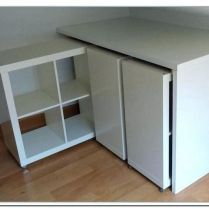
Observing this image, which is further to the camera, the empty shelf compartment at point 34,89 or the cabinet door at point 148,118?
the empty shelf compartment at point 34,89

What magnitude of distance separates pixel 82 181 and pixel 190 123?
65 cm

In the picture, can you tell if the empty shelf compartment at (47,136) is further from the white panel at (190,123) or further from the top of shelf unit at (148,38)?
the white panel at (190,123)

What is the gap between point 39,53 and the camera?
5.60 ft

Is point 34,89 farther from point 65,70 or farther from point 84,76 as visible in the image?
point 84,76

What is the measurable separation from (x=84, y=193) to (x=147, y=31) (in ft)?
3.06

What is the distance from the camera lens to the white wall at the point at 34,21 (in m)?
1.87

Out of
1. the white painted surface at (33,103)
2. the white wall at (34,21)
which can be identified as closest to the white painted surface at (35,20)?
the white wall at (34,21)

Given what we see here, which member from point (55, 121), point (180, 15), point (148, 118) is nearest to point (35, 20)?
point (55, 121)

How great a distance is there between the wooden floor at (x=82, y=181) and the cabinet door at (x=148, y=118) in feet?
0.29

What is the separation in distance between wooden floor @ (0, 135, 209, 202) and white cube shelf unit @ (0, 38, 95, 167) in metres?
0.07

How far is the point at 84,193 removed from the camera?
158 centimetres

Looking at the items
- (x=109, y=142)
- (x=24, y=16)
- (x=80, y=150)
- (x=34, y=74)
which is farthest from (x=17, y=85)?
(x=109, y=142)

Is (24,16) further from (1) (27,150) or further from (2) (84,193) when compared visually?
(2) (84,193)

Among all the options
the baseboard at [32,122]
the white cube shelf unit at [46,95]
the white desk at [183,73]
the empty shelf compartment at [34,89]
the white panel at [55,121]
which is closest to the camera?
the white desk at [183,73]
